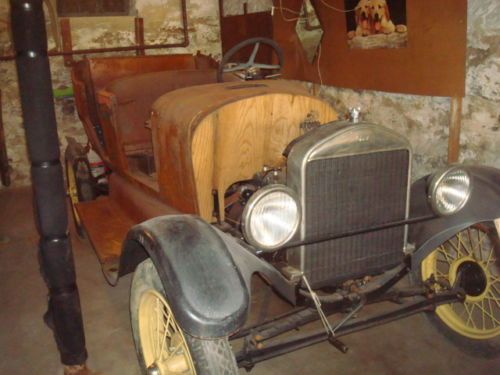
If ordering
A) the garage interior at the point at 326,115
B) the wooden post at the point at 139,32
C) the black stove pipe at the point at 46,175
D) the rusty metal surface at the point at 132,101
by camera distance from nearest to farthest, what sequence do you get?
the black stove pipe at the point at 46,175 < the garage interior at the point at 326,115 < the rusty metal surface at the point at 132,101 < the wooden post at the point at 139,32

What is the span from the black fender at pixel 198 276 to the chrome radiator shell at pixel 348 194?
17.3 inches

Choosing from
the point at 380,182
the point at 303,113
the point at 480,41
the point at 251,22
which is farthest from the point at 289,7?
the point at 380,182

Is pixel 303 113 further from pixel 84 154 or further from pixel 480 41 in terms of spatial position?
pixel 84 154

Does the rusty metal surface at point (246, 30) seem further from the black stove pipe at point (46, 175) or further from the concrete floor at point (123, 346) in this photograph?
the black stove pipe at point (46, 175)

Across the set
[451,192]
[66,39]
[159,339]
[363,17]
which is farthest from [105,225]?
[66,39]

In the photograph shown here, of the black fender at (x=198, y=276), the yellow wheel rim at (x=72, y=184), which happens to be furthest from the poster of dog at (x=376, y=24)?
the yellow wheel rim at (x=72, y=184)

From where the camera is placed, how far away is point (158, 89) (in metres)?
3.91

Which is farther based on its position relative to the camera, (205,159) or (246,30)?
(246,30)

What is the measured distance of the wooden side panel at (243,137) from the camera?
236cm

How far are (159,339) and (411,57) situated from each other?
2.73 m

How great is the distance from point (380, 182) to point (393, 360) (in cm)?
98

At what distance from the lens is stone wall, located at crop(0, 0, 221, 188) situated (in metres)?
6.05

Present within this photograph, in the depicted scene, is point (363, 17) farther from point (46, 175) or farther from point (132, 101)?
point (46, 175)

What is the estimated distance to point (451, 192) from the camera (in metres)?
2.19
